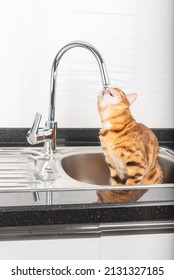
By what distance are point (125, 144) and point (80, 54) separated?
0.42m

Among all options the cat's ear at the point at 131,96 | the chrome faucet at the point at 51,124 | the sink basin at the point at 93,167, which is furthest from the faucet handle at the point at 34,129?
the cat's ear at the point at 131,96

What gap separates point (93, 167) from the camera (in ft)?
5.26

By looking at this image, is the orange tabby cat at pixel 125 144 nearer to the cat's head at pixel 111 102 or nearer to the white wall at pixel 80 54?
the cat's head at pixel 111 102

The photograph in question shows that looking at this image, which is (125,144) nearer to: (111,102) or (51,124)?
(111,102)

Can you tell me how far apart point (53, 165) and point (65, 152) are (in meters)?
0.15

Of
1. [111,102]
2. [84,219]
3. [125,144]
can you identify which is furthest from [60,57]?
[84,219]

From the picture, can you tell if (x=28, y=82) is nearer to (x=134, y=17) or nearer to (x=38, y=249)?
(x=134, y=17)

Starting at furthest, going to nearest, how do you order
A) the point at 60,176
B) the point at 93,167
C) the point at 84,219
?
the point at 93,167 < the point at 60,176 < the point at 84,219

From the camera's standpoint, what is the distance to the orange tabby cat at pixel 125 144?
1.38 meters

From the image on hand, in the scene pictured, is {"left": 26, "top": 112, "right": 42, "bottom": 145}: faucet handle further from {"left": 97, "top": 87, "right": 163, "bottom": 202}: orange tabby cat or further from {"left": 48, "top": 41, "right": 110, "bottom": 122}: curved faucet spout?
{"left": 97, "top": 87, "right": 163, "bottom": 202}: orange tabby cat

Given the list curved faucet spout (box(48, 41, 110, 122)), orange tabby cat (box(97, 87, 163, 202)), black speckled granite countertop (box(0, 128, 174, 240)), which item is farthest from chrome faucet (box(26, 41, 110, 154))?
black speckled granite countertop (box(0, 128, 174, 240))

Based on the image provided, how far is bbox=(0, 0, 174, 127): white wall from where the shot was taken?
1.62 m

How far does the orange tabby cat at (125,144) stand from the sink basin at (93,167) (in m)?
0.12

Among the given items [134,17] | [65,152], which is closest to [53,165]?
[65,152]
